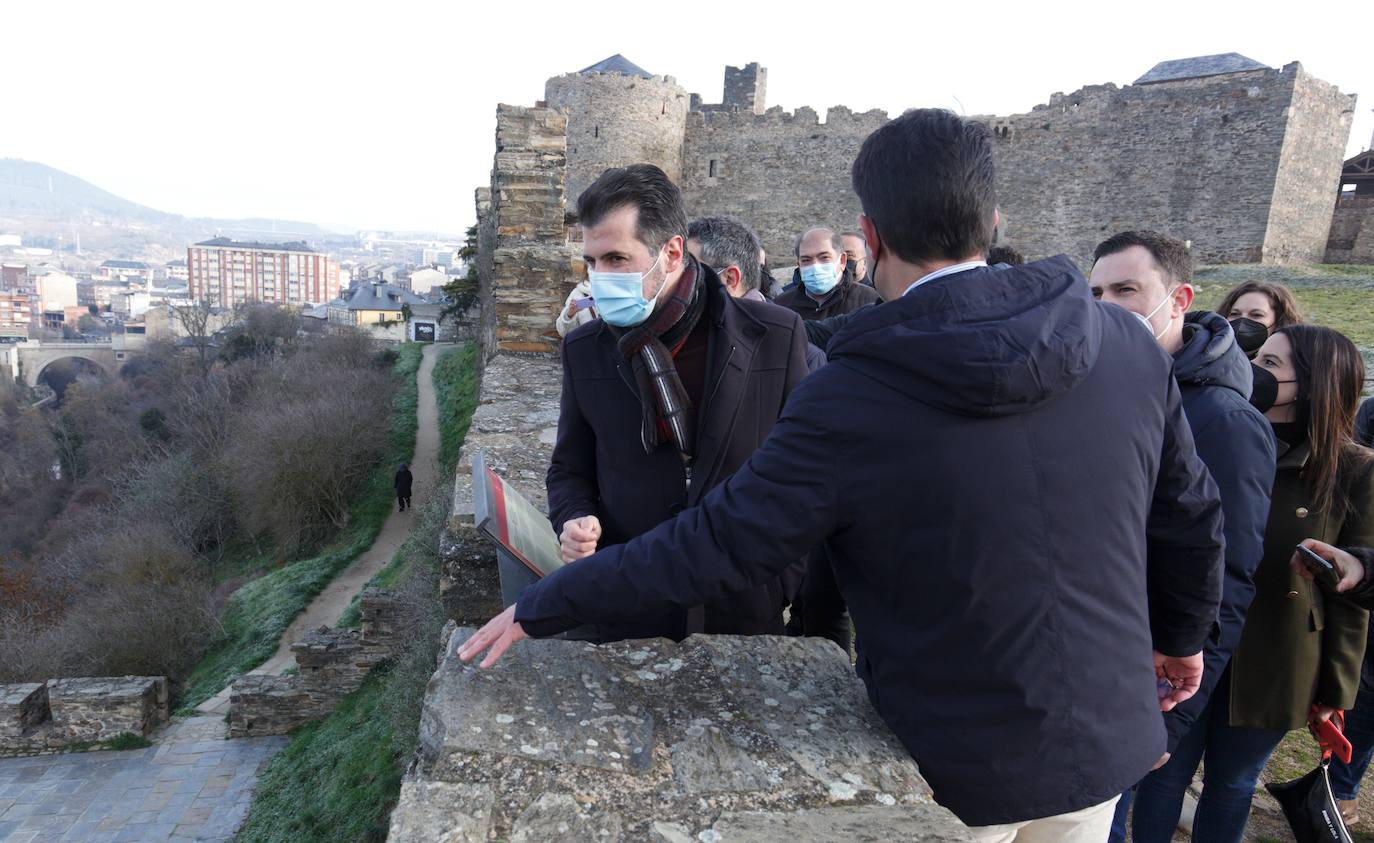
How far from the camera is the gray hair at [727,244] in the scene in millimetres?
3529

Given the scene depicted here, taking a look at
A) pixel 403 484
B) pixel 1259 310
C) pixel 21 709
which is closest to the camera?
pixel 1259 310

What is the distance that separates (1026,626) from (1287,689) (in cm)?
176

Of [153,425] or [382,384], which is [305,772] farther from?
[153,425]

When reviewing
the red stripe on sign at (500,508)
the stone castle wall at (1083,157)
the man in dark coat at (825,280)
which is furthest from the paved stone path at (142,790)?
the stone castle wall at (1083,157)

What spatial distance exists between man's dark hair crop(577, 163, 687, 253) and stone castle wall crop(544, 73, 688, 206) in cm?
2342

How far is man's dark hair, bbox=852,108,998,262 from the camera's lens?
1312 mm

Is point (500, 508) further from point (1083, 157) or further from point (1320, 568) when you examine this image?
point (1083, 157)

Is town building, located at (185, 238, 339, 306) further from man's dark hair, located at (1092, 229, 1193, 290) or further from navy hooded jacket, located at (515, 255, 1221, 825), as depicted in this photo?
navy hooded jacket, located at (515, 255, 1221, 825)

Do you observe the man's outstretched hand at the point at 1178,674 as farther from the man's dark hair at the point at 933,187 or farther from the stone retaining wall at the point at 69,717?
the stone retaining wall at the point at 69,717

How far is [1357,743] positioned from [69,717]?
11.6 meters

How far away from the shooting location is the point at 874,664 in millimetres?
1455

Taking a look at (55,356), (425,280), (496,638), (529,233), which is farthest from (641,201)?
(425,280)

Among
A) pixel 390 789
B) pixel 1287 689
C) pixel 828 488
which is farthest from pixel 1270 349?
Result: pixel 390 789

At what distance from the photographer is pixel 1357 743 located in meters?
3.04
